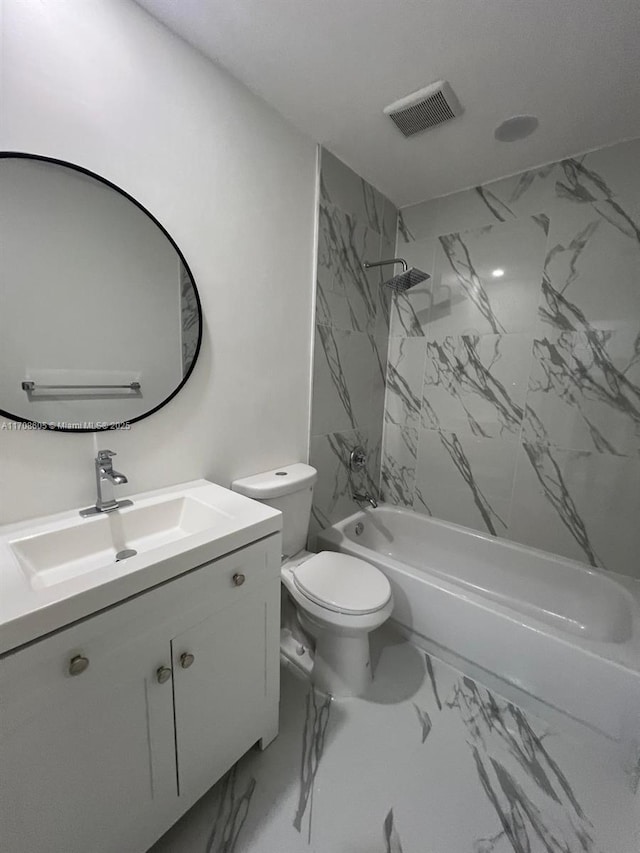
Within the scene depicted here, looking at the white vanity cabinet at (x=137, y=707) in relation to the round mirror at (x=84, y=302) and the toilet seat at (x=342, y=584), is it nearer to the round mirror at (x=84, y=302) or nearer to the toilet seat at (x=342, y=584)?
the toilet seat at (x=342, y=584)

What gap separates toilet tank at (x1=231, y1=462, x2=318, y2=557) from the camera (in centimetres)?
140

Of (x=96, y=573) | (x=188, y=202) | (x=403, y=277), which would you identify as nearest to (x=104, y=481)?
(x=96, y=573)

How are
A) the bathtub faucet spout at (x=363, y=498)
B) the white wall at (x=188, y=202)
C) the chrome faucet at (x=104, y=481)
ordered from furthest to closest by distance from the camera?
the bathtub faucet spout at (x=363, y=498), the chrome faucet at (x=104, y=481), the white wall at (x=188, y=202)

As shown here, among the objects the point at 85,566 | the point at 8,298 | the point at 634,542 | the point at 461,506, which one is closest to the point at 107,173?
the point at 8,298

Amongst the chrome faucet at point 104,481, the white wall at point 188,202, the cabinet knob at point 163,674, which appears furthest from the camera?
the chrome faucet at point 104,481

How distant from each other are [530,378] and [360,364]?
93cm

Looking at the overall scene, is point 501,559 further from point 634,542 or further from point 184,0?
point 184,0

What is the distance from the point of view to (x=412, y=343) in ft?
7.23

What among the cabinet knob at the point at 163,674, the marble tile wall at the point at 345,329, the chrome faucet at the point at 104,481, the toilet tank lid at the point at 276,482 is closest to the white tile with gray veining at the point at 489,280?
the marble tile wall at the point at 345,329

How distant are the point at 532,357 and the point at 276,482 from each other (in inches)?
58.9

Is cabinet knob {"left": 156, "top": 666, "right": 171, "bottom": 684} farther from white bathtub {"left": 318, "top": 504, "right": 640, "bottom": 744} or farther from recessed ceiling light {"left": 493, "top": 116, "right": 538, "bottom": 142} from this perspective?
recessed ceiling light {"left": 493, "top": 116, "right": 538, "bottom": 142}

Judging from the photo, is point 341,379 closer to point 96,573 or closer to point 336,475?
point 336,475

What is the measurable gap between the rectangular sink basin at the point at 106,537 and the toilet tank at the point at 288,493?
296 mm

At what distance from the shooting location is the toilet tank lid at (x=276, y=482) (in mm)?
1387
